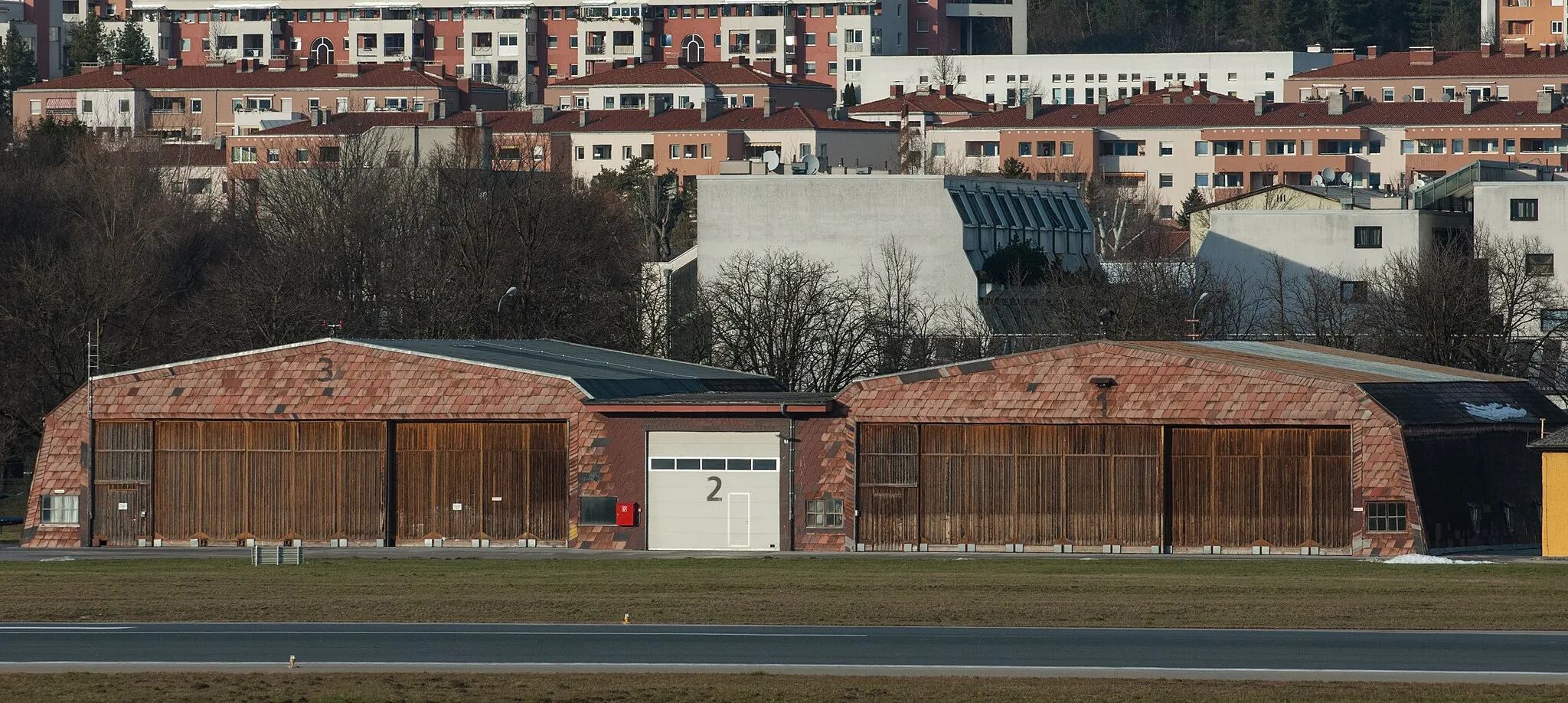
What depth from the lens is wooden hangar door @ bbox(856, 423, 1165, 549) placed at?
207 feet

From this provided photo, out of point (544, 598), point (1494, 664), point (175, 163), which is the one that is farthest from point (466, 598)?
point (175, 163)

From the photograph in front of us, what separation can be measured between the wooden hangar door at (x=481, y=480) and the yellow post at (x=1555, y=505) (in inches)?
980

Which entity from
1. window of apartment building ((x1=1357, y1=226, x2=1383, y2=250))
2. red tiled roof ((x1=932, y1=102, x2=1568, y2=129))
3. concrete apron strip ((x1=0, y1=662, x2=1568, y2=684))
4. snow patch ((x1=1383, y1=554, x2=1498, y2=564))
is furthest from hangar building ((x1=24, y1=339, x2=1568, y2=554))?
red tiled roof ((x1=932, y1=102, x2=1568, y2=129))

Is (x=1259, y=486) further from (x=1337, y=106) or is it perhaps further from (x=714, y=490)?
(x=1337, y=106)

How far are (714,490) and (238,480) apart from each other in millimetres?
13313

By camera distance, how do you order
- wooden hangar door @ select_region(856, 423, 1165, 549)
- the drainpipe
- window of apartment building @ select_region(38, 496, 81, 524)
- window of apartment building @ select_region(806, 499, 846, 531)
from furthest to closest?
window of apartment building @ select_region(38, 496, 81, 524), the drainpipe, window of apartment building @ select_region(806, 499, 846, 531), wooden hangar door @ select_region(856, 423, 1165, 549)

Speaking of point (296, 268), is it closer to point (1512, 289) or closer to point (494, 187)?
point (494, 187)

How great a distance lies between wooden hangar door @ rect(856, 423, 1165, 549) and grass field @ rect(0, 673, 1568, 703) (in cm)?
3028

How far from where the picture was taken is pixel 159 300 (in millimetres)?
110500

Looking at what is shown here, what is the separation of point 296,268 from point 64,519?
48011 millimetres

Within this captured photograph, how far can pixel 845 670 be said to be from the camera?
34.1m

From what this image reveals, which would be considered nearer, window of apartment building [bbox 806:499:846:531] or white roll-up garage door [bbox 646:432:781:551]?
window of apartment building [bbox 806:499:846:531]

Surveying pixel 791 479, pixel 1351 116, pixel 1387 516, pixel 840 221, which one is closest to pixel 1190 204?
pixel 1351 116

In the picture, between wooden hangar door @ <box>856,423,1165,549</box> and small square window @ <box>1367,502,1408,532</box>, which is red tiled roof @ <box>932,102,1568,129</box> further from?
small square window @ <box>1367,502,1408,532</box>
